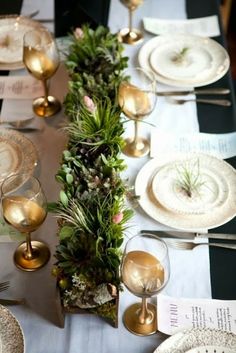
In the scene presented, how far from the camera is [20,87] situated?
62.4 inches

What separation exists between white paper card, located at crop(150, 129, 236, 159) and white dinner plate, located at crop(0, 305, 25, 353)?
55 centimetres

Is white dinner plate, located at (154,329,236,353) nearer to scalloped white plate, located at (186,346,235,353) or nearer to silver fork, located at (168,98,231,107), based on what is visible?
scalloped white plate, located at (186,346,235,353)

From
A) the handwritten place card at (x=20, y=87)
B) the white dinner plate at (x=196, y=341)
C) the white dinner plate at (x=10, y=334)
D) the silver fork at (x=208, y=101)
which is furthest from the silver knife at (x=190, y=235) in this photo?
the handwritten place card at (x=20, y=87)

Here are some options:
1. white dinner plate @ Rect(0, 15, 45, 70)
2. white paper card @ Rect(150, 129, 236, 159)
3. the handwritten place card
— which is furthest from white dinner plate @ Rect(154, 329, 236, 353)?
white dinner plate @ Rect(0, 15, 45, 70)

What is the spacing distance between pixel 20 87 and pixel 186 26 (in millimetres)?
571

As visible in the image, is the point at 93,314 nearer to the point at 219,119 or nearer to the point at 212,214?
the point at 212,214

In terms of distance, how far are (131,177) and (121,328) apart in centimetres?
39

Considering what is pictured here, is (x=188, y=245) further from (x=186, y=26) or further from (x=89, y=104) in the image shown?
(x=186, y=26)

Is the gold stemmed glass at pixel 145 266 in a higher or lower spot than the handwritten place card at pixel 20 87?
higher

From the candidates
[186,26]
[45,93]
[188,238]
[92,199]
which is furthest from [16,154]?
[186,26]

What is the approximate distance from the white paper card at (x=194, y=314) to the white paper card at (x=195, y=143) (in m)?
0.41

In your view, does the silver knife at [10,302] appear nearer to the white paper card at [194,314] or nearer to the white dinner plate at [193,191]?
the white paper card at [194,314]

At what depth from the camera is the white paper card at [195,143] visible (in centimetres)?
137

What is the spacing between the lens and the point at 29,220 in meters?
1.07
